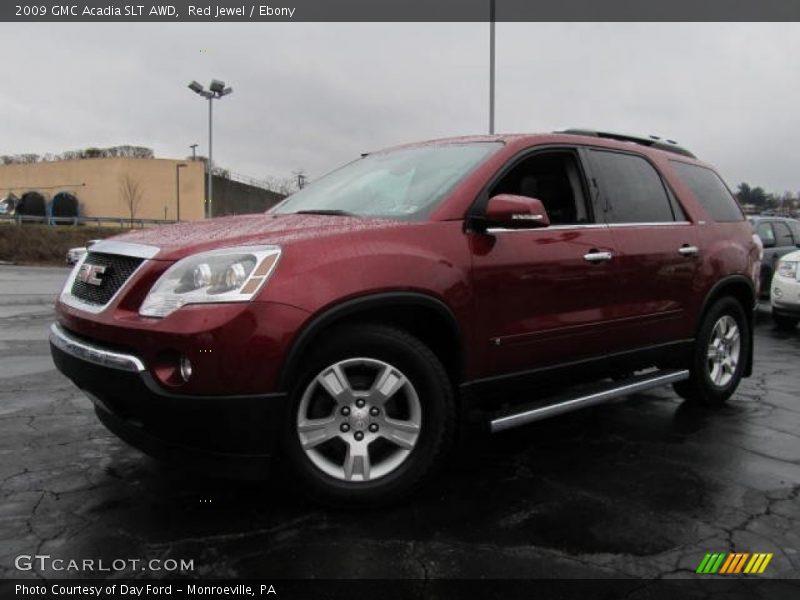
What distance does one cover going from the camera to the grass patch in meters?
29.6

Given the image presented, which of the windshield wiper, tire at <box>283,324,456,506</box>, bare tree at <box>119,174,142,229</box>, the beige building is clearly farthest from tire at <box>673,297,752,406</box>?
bare tree at <box>119,174,142,229</box>

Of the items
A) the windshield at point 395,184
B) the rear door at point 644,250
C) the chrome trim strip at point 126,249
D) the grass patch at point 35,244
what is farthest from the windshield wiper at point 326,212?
the grass patch at point 35,244

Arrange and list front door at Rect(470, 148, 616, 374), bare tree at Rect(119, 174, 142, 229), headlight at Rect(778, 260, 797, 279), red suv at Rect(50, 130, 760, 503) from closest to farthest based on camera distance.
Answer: red suv at Rect(50, 130, 760, 503) → front door at Rect(470, 148, 616, 374) → headlight at Rect(778, 260, 797, 279) → bare tree at Rect(119, 174, 142, 229)

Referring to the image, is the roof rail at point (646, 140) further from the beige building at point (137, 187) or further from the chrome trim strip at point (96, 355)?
the beige building at point (137, 187)

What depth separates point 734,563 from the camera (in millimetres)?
2691

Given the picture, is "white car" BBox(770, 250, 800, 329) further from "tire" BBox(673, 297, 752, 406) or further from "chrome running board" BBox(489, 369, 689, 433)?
"chrome running board" BBox(489, 369, 689, 433)

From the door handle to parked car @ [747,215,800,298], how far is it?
9330mm

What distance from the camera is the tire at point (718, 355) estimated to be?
487 cm

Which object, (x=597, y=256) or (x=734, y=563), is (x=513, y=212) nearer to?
Answer: (x=597, y=256)

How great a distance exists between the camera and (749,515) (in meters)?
3.15

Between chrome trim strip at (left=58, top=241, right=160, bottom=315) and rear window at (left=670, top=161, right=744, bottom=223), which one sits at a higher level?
rear window at (left=670, top=161, right=744, bottom=223)

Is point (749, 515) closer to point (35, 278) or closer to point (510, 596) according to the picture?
→ point (510, 596)

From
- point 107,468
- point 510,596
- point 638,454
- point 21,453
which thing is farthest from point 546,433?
point 21,453

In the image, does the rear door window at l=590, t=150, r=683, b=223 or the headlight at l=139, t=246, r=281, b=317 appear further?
the rear door window at l=590, t=150, r=683, b=223
